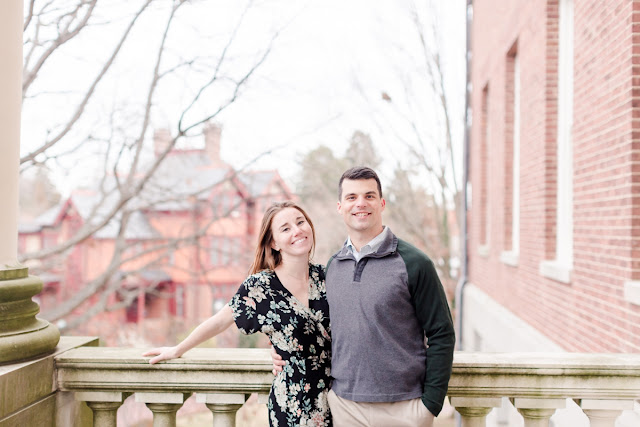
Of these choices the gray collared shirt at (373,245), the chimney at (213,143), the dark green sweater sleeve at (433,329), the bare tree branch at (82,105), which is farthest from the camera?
the chimney at (213,143)

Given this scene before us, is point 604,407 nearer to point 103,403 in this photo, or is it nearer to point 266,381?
point 266,381

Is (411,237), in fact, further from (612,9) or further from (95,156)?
(612,9)

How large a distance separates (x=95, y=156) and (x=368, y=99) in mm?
11957

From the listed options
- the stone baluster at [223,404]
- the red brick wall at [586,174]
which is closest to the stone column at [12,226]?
the stone baluster at [223,404]

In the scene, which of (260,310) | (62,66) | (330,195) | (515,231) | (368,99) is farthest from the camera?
(368,99)

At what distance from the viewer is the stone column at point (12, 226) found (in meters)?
2.32

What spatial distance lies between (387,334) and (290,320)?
43 cm

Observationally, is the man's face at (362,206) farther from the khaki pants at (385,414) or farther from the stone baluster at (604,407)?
the stone baluster at (604,407)

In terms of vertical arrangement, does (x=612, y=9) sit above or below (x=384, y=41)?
below

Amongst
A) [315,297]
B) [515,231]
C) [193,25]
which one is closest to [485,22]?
[515,231]

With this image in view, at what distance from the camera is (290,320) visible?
90.4 inches

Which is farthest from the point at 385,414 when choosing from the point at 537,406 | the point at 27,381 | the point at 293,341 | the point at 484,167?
the point at 484,167

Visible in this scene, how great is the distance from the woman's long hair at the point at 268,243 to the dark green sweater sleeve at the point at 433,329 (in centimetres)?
55

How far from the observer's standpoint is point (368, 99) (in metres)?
19.3
